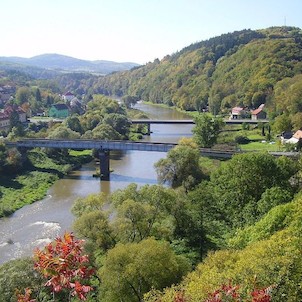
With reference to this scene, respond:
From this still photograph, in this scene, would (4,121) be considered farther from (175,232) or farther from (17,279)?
(17,279)

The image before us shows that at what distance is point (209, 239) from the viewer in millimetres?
26797

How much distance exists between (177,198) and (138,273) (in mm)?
9571

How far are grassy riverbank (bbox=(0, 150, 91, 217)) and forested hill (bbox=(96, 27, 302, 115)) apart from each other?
3688cm

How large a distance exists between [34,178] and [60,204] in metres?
8.93

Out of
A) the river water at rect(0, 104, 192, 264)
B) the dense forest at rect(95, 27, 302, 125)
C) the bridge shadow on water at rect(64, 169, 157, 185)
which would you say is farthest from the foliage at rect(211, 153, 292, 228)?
the dense forest at rect(95, 27, 302, 125)

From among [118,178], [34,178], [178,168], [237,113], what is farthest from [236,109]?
[178,168]

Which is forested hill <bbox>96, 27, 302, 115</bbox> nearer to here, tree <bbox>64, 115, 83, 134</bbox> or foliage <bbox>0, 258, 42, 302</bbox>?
tree <bbox>64, 115, 83, 134</bbox>

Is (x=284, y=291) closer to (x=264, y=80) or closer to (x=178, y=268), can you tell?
(x=178, y=268)

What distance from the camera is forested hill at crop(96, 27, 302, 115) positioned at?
96.2 meters

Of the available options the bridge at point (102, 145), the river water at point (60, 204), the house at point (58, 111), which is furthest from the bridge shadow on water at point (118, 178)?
the house at point (58, 111)

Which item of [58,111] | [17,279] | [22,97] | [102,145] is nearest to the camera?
[17,279]

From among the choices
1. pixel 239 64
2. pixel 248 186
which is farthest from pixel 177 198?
pixel 239 64

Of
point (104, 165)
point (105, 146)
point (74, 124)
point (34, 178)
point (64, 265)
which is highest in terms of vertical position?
point (64, 265)

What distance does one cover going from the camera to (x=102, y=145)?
167ft
